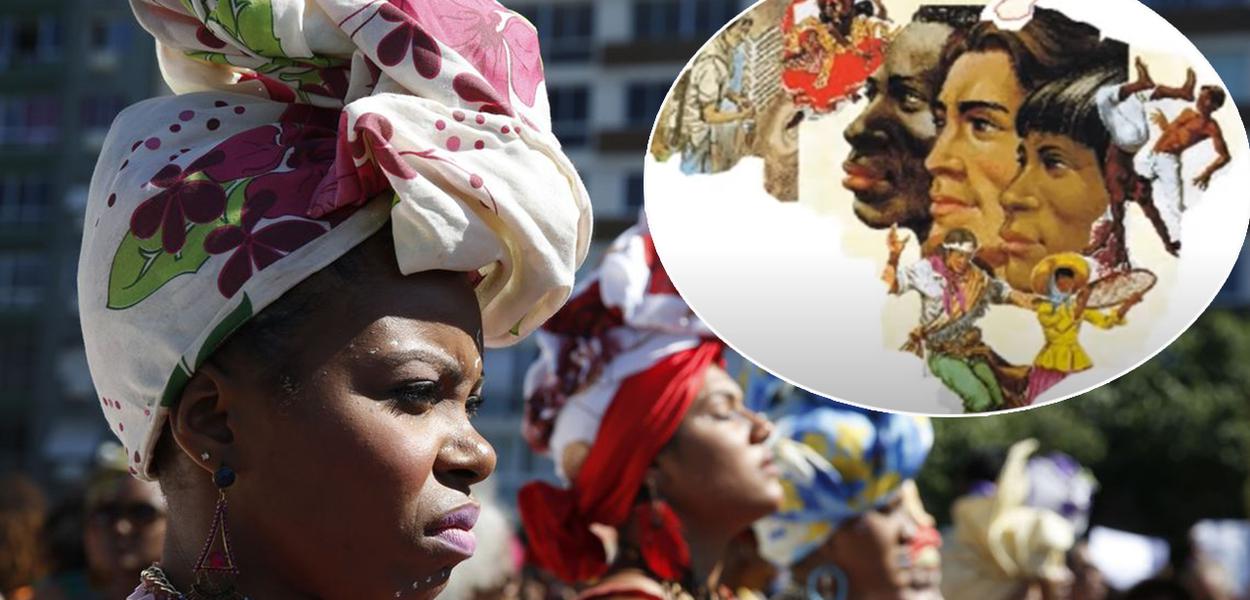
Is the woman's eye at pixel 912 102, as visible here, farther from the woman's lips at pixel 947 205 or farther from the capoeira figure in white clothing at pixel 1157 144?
the capoeira figure in white clothing at pixel 1157 144

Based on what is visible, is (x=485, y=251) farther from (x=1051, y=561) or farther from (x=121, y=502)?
(x=1051, y=561)

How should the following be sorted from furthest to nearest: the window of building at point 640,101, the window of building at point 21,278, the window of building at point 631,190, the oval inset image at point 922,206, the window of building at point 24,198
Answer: the window of building at point 21,278
the window of building at point 24,198
the window of building at point 640,101
the window of building at point 631,190
the oval inset image at point 922,206

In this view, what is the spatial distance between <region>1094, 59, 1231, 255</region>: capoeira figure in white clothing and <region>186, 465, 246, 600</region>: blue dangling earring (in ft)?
4.36

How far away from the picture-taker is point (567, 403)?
15.6 feet

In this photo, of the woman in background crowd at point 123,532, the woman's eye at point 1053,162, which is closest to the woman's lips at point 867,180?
the woman's eye at point 1053,162

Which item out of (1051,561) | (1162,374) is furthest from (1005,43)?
(1162,374)

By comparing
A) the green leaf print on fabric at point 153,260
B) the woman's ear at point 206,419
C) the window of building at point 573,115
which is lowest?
the window of building at point 573,115

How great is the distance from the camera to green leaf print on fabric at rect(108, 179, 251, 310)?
252 centimetres

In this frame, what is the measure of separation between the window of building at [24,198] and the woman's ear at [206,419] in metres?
47.6

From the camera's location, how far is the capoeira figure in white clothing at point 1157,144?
267 centimetres

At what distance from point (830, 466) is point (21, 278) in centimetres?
4602

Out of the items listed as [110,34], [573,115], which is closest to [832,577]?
[573,115]

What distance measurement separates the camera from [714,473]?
4672 millimetres

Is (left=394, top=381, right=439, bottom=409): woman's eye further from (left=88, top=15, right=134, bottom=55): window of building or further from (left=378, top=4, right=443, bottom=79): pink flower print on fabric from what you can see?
(left=88, top=15, right=134, bottom=55): window of building
